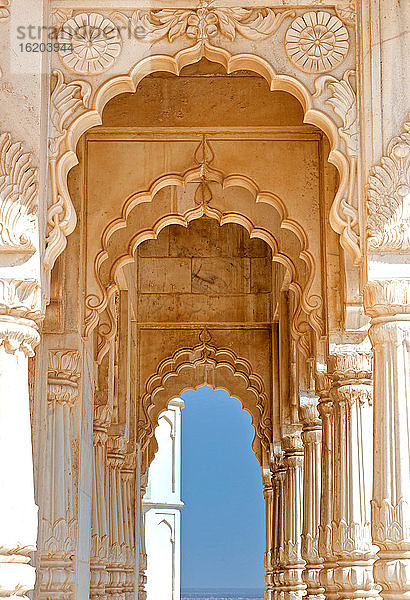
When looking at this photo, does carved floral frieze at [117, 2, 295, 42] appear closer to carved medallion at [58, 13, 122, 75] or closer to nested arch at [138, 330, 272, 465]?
carved medallion at [58, 13, 122, 75]

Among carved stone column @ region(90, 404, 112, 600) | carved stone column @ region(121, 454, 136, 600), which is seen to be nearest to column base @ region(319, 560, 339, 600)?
carved stone column @ region(90, 404, 112, 600)

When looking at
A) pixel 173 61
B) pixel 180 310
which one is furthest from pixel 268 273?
pixel 173 61

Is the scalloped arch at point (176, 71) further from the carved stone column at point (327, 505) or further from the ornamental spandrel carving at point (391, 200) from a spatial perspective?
the carved stone column at point (327, 505)

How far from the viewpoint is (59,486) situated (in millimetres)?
10477

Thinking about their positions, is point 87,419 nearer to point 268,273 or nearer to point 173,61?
point 173,61

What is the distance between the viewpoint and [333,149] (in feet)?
25.8

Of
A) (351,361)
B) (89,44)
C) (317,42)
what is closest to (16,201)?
(89,44)

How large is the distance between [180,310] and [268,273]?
1.57m

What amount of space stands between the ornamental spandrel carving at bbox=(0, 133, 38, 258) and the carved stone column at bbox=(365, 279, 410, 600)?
90.1 inches

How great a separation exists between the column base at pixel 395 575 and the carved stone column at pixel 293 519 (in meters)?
10.9

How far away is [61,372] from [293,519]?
8851mm

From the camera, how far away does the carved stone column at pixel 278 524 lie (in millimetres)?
19500

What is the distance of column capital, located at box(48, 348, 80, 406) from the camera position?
1076cm

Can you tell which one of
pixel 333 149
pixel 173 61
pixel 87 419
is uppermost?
pixel 173 61
